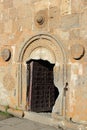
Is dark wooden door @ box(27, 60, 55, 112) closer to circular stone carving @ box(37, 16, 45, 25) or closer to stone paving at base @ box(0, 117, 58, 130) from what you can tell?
stone paving at base @ box(0, 117, 58, 130)

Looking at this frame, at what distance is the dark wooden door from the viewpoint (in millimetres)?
8719

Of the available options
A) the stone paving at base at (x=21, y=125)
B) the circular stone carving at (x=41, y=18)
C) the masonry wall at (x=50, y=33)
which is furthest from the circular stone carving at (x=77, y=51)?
the stone paving at base at (x=21, y=125)

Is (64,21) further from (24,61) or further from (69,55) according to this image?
(24,61)

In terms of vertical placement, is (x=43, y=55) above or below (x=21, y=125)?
above

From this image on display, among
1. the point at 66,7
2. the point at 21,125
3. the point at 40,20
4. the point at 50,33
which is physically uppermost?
the point at 66,7

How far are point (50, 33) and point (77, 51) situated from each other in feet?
3.33

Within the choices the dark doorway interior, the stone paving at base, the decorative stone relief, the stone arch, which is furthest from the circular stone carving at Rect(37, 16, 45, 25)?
the stone paving at base

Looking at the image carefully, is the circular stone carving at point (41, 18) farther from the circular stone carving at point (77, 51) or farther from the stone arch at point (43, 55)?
the circular stone carving at point (77, 51)

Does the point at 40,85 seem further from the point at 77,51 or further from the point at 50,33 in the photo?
the point at 77,51

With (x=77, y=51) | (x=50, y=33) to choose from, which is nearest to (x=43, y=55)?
(x=50, y=33)

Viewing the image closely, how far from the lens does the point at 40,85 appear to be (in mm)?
8828

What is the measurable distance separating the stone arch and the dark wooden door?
8.5 inches

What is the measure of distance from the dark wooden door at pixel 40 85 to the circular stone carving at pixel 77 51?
1450 millimetres

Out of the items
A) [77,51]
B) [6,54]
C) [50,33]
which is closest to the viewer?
[77,51]
